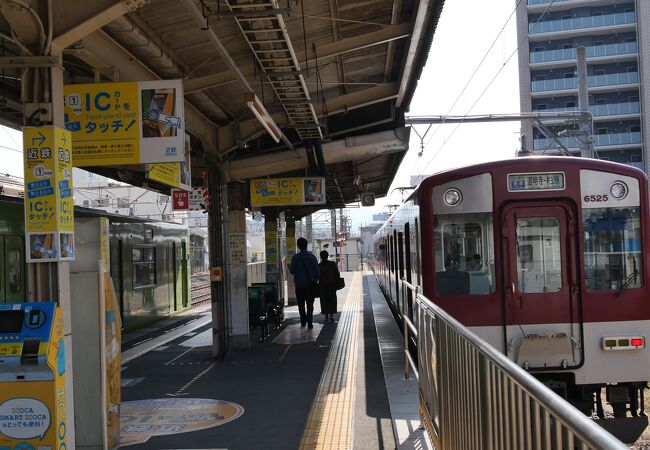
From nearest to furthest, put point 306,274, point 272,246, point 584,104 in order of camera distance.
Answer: point 306,274
point 584,104
point 272,246

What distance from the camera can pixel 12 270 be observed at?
9.41 m

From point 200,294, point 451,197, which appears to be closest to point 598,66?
point 200,294

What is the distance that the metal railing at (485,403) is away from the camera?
1778 mm

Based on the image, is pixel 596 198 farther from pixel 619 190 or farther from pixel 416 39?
pixel 416 39

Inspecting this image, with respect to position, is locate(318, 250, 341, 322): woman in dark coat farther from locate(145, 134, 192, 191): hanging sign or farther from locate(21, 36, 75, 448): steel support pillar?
locate(21, 36, 75, 448): steel support pillar

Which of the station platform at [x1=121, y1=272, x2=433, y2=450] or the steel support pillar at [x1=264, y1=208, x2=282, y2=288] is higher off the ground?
the steel support pillar at [x1=264, y1=208, x2=282, y2=288]

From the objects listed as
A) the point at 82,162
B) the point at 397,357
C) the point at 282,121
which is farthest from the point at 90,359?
the point at 282,121

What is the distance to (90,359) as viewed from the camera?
17.7 feet

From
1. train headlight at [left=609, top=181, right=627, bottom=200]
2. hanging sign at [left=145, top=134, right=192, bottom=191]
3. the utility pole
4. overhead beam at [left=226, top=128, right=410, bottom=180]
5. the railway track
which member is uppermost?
the utility pole

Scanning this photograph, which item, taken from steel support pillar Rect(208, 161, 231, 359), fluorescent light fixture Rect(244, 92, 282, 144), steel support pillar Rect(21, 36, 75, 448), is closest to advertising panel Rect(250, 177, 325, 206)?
steel support pillar Rect(208, 161, 231, 359)

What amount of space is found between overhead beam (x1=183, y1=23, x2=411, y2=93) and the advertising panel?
16.3 feet

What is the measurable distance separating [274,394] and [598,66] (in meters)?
46.0

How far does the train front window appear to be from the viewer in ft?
21.9

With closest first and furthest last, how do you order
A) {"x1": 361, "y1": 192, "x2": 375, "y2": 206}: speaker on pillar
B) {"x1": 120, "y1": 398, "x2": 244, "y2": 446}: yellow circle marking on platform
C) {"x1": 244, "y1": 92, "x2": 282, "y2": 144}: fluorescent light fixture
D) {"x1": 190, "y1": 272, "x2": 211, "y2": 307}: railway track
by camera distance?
{"x1": 120, "y1": 398, "x2": 244, "y2": 446}: yellow circle marking on platform
{"x1": 244, "y1": 92, "x2": 282, "y2": 144}: fluorescent light fixture
{"x1": 361, "y1": 192, "x2": 375, "y2": 206}: speaker on pillar
{"x1": 190, "y1": 272, "x2": 211, "y2": 307}: railway track
